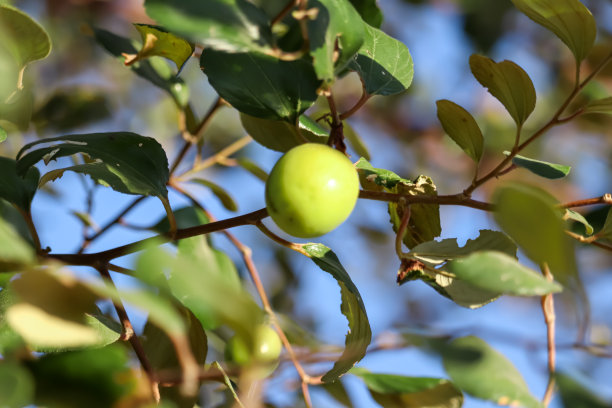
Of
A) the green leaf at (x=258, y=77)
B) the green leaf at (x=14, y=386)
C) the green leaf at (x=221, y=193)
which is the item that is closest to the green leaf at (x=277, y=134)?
the green leaf at (x=258, y=77)

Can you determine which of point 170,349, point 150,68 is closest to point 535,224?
point 170,349

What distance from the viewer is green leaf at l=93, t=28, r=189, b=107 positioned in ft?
3.02

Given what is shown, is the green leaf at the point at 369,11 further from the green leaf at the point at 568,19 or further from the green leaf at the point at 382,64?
the green leaf at the point at 568,19

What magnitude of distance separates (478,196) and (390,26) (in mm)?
808

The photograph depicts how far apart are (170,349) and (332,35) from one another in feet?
1.68

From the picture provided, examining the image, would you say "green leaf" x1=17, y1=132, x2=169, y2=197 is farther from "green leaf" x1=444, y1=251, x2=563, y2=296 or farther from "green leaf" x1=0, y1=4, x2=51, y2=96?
"green leaf" x1=444, y1=251, x2=563, y2=296

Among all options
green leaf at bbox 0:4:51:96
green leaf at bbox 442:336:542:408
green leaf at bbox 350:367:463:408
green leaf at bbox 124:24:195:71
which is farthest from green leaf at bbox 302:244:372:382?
green leaf at bbox 0:4:51:96

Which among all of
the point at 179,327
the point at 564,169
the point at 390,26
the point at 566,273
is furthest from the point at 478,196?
the point at 179,327

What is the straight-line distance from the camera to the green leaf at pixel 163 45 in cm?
72

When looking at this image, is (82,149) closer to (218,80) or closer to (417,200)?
(218,80)

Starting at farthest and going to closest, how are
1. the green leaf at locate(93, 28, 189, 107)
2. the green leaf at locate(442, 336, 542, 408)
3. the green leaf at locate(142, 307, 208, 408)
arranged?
1. the green leaf at locate(93, 28, 189, 107)
2. the green leaf at locate(142, 307, 208, 408)
3. the green leaf at locate(442, 336, 542, 408)

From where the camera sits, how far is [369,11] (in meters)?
0.81

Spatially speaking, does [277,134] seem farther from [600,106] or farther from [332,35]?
[600,106]

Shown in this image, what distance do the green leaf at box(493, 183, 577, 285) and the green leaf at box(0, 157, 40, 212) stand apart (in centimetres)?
60
